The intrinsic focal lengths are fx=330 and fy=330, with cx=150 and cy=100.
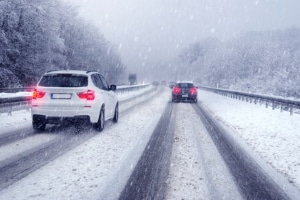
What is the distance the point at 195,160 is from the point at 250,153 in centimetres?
162

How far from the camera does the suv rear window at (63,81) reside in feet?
31.1

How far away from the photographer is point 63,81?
376 inches

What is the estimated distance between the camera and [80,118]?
9.30m

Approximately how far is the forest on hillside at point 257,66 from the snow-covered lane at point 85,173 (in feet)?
119

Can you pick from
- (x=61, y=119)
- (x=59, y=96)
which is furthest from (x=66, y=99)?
Result: (x=61, y=119)

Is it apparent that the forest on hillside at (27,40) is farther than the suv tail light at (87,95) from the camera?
Yes

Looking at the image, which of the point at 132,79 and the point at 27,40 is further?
the point at 132,79

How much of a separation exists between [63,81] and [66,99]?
0.62m

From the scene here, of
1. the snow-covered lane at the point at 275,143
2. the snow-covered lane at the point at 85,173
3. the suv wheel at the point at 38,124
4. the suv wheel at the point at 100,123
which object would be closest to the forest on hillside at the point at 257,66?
the snow-covered lane at the point at 275,143

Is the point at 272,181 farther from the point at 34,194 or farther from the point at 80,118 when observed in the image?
the point at 80,118

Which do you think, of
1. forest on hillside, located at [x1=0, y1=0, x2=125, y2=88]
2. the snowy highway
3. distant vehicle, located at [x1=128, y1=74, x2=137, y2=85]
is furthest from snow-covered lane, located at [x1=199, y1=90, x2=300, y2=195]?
distant vehicle, located at [x1=128, y1=74, x2=137, y2=85]

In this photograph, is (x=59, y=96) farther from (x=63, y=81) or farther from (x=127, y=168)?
(x=127, y=168)

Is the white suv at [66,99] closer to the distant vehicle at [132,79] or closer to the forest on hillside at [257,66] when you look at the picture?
the forest on hillside at [257,66]

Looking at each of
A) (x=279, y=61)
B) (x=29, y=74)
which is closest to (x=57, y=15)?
(x=29, y=74)
